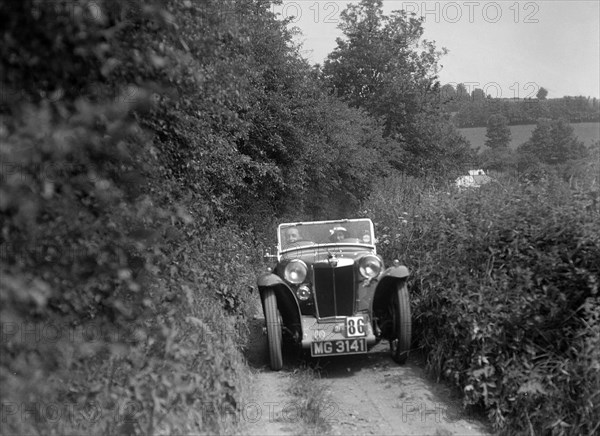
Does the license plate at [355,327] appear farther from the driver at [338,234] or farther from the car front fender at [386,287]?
the driver at [338,234]

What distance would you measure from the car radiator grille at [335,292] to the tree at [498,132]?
1337 cm

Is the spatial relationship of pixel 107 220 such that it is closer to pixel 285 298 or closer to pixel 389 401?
pixel 285 298

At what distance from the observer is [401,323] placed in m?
6.75

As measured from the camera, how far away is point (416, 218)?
8711 millimetres

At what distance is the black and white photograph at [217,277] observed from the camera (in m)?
3.08

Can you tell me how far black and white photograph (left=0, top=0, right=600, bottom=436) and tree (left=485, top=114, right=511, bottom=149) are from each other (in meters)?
8.70

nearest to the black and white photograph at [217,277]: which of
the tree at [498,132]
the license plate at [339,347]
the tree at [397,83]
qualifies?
the license plate at [339,347]

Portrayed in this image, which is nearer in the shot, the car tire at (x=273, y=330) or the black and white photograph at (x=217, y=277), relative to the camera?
the black and white photograph at (x=217, y=277)

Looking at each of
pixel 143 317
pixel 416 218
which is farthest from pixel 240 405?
pixel 416 218

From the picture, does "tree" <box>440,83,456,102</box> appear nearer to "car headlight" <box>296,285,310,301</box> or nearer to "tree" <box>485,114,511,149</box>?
"tree" <box>485,114,511,149</box>

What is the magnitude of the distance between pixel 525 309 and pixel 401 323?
1.56 m

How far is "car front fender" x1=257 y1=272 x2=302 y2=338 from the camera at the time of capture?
263 inches

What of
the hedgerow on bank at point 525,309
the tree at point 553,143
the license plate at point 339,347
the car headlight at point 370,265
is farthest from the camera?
the tree at point 553,143

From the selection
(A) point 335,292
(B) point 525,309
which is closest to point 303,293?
(A) point 335,292
